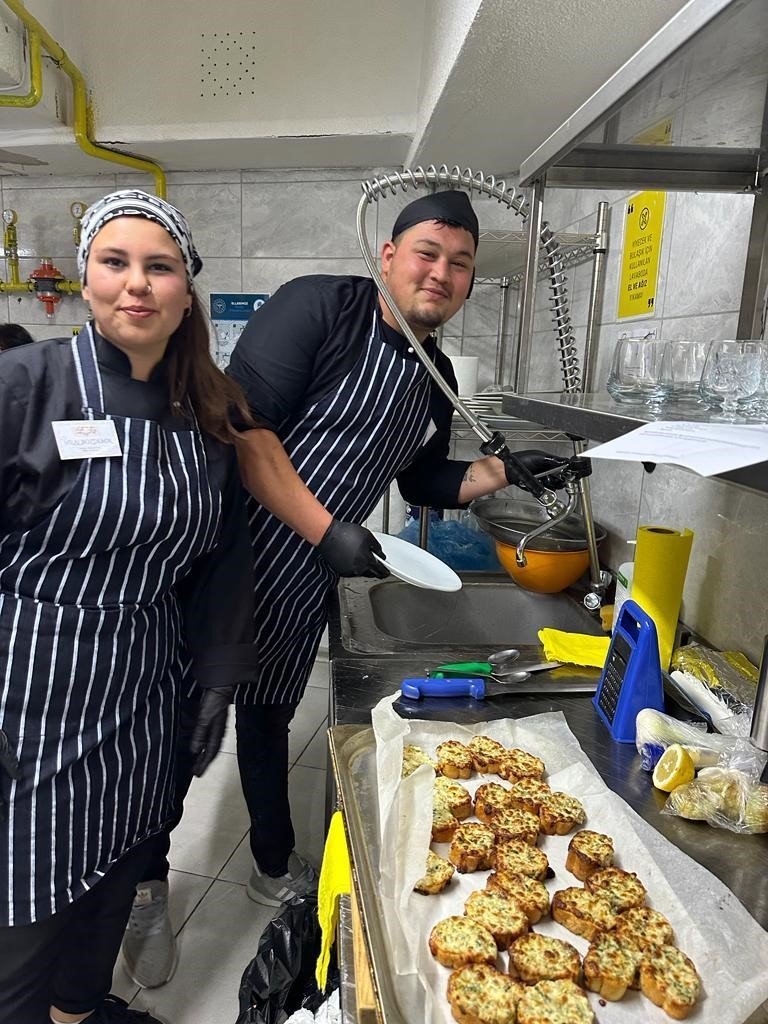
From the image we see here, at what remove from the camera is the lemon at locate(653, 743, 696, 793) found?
0.81m

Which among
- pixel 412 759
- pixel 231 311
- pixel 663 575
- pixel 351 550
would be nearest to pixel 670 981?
pixel 412 759

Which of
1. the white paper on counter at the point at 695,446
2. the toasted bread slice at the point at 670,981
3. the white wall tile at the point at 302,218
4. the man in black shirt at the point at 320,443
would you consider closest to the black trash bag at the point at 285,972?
the man in black shirt at the point at 320,443

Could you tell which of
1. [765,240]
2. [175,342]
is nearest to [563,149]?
[765,240]

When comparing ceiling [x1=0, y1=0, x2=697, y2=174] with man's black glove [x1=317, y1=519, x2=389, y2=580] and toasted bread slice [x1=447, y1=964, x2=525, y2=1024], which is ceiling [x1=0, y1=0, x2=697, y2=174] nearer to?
man's black glove [x1=317, y1=519, x2=389, y2=580]

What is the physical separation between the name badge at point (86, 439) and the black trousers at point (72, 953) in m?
0.67

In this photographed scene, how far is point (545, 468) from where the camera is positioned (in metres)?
1.38

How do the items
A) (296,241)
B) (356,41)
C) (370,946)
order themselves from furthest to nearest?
(296,241)
(356,41)
(370,946)

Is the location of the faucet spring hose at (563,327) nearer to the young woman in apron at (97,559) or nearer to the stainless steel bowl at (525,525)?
the stainless steel bowl at (525,525)

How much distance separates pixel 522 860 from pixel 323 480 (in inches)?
33.3

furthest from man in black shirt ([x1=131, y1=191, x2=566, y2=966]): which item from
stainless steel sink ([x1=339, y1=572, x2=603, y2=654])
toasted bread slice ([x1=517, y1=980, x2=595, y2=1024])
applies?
toasted bread slice ([x1=517, y1=980, x2=595, y2=1024])

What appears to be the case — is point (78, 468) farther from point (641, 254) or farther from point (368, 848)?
point (641, 254)

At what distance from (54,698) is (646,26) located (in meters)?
1.44

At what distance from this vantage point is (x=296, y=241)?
8.40 ft

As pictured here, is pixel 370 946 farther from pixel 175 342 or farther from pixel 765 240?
pixel 765 240
